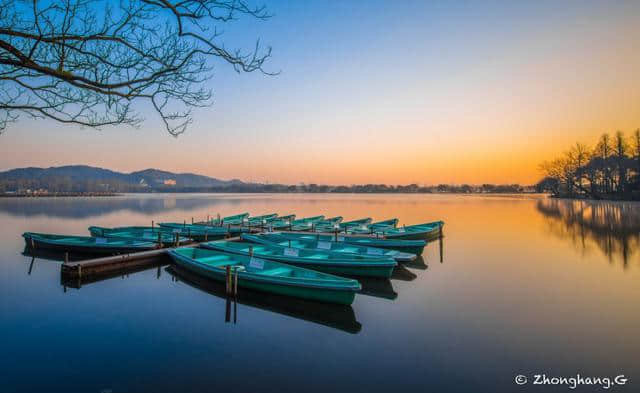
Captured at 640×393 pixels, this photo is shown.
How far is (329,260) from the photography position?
40.3ft

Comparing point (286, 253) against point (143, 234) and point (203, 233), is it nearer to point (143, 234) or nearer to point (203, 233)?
point (203, 233)

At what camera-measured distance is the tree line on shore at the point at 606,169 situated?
59.4m

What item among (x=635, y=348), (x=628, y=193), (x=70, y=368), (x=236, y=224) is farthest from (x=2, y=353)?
(x=628, y=193)

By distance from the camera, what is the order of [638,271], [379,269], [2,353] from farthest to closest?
1. [638,271]
2. [379,269]
3. [2,353]

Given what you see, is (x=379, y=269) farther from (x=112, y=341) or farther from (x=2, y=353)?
(x=2, y=353)

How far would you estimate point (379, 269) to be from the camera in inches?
461

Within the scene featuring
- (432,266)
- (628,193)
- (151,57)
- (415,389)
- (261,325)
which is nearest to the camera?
(151,57)

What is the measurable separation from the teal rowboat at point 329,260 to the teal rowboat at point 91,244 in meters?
6.00

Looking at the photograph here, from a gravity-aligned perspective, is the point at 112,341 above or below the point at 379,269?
below

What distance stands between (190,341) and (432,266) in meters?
12.1

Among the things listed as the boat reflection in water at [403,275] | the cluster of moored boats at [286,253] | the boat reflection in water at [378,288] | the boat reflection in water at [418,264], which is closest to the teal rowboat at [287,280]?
the cluster of moored boats at [286,253]

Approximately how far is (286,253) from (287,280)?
3.93 m

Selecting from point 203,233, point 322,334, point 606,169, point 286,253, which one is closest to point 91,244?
point 203,233

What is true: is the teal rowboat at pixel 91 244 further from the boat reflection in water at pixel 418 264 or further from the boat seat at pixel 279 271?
the boat reflection in water at pixel 418 264
